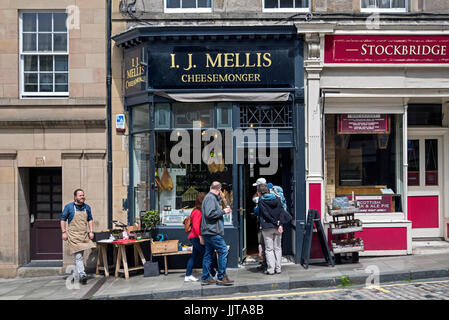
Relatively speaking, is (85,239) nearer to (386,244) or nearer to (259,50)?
(259,50)

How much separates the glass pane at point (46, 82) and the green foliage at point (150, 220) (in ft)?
12.7

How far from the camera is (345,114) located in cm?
1091

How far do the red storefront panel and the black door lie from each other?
850cm

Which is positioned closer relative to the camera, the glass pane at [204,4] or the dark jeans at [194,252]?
the dark jeans at [194,252]

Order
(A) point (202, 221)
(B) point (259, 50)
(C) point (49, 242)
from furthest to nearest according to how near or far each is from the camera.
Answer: (C) point (49, 242) < (B) point (259, 50) < (A) point (202, 221)

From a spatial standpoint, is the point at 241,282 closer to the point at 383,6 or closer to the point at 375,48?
the point at 375,48

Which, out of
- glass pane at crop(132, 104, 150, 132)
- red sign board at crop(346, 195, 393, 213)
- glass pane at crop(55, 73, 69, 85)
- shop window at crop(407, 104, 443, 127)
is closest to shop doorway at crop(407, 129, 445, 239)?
shop window at crop(407, 104, 443, 127)

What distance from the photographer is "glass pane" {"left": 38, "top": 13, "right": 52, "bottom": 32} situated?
36.2 feet

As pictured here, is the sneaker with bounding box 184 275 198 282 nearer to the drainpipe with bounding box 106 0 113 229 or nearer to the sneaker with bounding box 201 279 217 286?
the sneaker with bounding box 201 279 217 286

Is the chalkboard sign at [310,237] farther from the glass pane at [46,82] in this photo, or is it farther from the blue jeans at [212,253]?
the glass pane at [46,82]

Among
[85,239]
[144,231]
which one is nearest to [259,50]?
[144,231]

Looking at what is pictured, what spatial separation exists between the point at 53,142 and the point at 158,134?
2.49 meters

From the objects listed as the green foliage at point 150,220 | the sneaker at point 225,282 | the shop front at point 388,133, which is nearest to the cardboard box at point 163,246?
the green foliage at point 150,220

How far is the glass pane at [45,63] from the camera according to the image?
436 inches
